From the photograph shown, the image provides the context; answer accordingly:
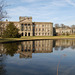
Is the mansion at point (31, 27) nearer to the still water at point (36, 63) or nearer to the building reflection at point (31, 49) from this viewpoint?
the building reflection at point (31, 49)

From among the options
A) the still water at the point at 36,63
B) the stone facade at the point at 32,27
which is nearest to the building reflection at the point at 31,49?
the still water at the point at 36,63

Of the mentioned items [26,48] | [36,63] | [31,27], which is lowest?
[26,48]

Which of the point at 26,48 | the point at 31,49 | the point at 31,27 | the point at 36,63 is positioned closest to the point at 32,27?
the point at 31,27

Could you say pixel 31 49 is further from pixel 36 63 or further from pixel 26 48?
pixel 36 63

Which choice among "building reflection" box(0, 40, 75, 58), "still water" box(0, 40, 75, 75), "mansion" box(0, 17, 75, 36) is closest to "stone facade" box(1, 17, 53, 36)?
"mansion" box(0, 17, 75, 36)

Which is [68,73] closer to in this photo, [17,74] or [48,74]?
[48,74]

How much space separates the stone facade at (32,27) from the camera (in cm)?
10319

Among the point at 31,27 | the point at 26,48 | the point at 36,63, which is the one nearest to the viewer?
the point at 36,63

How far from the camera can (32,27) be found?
105 meters

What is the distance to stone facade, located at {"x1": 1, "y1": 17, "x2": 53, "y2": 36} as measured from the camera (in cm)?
10319

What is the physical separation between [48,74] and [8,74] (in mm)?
2417

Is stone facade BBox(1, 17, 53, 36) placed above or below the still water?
above

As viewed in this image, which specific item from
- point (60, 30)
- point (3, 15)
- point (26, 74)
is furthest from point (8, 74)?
point (60, 30)

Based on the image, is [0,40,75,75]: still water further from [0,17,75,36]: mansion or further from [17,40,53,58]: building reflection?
[0,17,75,36]: mansion
